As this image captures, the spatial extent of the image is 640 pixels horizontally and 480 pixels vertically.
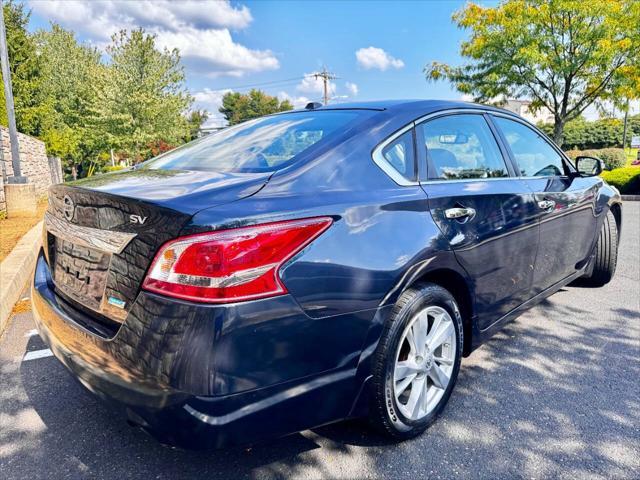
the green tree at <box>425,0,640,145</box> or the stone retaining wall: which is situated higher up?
the green tree at <box>425,0,640,145</box>

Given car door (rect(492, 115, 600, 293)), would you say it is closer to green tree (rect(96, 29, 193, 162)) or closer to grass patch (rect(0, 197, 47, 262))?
grass patch (rect(0, 197, 47, 262))

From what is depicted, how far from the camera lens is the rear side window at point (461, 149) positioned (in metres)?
2.42

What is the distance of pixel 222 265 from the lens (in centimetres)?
151

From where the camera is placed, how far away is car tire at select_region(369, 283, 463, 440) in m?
1.95

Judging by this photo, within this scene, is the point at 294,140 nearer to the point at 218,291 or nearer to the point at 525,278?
the point at 218,291

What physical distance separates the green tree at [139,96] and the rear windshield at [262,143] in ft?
76.9

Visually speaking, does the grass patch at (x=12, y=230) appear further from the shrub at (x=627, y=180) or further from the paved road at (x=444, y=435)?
the shrub at (x=627, y=180)

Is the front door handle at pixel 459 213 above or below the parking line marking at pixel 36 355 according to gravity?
above

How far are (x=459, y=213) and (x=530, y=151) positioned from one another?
1369 millimetres

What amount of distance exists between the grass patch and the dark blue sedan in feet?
13.7

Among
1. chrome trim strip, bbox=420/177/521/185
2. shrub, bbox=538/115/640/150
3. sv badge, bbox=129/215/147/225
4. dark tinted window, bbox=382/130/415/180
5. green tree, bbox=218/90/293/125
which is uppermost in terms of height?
green tree, bbox=218/90/293/125

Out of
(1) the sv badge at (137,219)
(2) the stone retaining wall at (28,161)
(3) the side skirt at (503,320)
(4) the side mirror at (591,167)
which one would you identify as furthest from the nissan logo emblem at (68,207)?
(2) the stone retaining wall at (28,161)

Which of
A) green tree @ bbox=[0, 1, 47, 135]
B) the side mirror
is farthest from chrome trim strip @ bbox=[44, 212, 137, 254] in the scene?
green tree @ bbox=[0, 1, 47, 135]

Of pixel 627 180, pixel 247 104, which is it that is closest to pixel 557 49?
pixel 627 180
